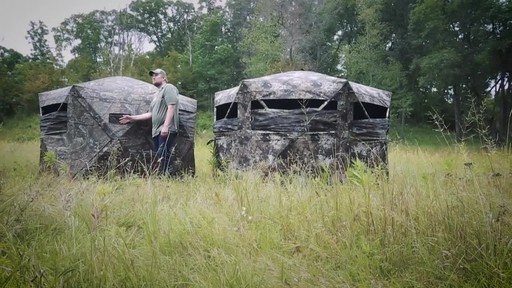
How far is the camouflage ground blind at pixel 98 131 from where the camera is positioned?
538 cm

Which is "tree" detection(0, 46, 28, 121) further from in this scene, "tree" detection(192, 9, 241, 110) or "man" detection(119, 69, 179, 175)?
"tree" detection(192, 9, 241, 110)

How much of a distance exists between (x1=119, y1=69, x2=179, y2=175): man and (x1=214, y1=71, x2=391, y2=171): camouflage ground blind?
95 centimetres

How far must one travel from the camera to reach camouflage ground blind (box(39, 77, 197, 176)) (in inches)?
212

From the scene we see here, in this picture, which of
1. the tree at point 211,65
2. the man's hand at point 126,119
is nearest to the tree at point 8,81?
the man's hand at point 126,119

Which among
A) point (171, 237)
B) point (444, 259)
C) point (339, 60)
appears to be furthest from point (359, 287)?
point (339, 60)

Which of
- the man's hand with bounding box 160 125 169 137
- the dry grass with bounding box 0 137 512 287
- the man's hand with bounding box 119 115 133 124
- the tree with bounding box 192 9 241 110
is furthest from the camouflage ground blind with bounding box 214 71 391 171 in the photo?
the tree with bounding box 192 9 241 110

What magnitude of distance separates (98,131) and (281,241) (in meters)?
4.26

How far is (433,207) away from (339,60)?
86.9 feet

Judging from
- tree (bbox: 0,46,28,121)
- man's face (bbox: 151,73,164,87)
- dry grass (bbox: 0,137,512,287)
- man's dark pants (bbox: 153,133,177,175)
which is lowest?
dry grass (bbox: 0,137,512,287)

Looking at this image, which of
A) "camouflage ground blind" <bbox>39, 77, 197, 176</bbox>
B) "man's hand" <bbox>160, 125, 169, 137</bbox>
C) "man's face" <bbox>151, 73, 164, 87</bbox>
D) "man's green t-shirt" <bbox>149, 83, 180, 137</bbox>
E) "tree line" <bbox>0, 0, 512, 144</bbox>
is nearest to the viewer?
"man's hand" <bbox>160, 125, 169, 137</bbox>

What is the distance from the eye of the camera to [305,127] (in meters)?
4.90

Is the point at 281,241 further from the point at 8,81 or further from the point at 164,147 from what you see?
the point at 164,147

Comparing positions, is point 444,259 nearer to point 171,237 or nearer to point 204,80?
point 171,237

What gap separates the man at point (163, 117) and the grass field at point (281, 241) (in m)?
2.01
